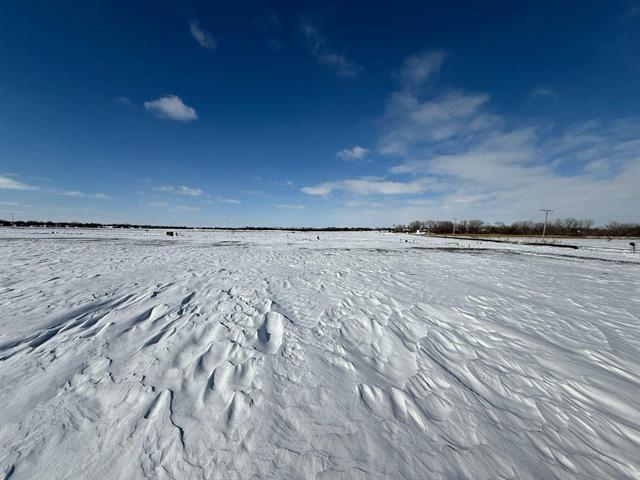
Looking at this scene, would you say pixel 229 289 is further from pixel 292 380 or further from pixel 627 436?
pixel 627 436

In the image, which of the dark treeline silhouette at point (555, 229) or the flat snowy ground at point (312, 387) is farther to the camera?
the dark treeline silhouette at point (555, 229)

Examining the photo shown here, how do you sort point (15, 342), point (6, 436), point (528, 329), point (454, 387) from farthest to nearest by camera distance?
point (528, 329)
point (15, 342)
point (454, 387)
point (6, 436)

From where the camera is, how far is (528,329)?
16.5 ft

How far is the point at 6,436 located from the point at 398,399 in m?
4.16

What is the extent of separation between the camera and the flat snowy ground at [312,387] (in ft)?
7.40

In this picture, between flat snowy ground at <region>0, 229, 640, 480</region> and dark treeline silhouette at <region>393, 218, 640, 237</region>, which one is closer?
flat snowy ground at <region>0, 229, 640, 480</region>

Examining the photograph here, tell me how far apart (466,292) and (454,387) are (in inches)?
195

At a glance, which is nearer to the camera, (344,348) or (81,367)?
(81,367)

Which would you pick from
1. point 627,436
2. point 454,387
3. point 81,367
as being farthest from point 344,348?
point 81,367

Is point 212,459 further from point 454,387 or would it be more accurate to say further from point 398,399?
point 454,387

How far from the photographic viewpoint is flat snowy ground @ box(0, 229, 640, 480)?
2.26 metres

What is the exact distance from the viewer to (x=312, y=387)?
322cm

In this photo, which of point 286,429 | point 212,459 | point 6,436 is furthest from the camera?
point 286,429

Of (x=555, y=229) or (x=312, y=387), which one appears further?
(x=555, y=229)
